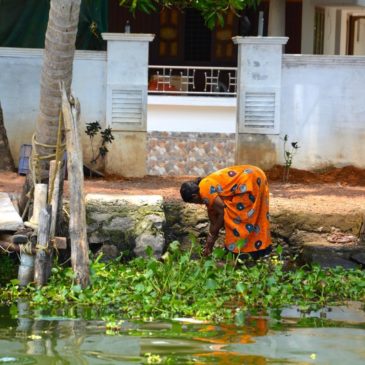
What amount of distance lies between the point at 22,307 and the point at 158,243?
2.34 meters

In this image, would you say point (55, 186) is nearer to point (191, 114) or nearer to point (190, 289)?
point (190, 289)

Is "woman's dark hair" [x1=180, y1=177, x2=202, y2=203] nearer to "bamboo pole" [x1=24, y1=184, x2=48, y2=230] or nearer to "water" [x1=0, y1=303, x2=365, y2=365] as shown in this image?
"bamboo pole" [x1=24, y1=184, x2=48, y2=230]

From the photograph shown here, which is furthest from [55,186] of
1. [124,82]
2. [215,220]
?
[124,82]

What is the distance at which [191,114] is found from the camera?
20.7 meters

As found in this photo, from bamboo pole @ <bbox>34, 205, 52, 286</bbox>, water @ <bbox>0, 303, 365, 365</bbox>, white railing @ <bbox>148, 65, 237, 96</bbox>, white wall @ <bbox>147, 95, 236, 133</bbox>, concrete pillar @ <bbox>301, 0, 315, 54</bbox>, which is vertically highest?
concrete pillar @ <bbox>301, 0, 315, 54</bbox>

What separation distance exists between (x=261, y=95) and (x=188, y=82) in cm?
446

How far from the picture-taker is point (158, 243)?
12.6m

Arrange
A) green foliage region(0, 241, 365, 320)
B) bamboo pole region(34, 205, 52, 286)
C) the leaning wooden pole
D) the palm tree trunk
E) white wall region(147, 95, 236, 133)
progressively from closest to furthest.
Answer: green foliage region(0, 241, 365, 320) → the leaning wooden pole → bamboo pole region(34, 205, 52, 286) → the palm tree trunk → white wall region(147, 95, 236, 133)

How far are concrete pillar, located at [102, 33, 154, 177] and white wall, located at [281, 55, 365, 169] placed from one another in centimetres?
199

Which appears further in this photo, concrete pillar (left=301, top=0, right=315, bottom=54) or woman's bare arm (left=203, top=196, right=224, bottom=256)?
concrete pillar (left=301, top=0, right=315, bottom=54)

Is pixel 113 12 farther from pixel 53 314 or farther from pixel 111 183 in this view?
pixel 53 314

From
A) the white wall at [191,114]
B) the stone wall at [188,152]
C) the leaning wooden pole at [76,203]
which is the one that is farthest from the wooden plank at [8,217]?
the white wall at [191,114]

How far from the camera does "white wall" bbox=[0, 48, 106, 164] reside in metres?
16.2

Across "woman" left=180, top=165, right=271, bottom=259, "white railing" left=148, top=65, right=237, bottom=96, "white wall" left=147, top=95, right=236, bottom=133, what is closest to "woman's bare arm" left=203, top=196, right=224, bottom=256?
"woman" left=180, top=165, right=271, bottom=259
